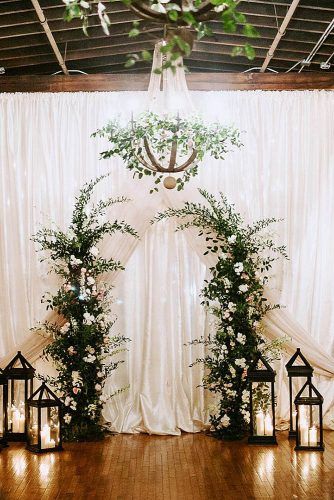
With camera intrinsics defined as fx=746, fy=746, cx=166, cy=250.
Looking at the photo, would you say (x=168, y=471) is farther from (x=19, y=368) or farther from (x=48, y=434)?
(x=19, y=368)

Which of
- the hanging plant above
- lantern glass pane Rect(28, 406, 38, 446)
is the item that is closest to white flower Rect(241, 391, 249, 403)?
lantern glass pane Rect(28, 406, 38, 446)

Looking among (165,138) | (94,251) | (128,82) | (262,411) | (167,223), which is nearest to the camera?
(165,138)

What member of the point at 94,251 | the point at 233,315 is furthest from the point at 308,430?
the point at 94,251

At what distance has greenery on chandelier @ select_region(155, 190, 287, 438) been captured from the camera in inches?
272

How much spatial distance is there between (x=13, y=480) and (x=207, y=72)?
15.6 ft

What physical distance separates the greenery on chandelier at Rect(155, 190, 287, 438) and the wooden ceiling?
1.63 metres

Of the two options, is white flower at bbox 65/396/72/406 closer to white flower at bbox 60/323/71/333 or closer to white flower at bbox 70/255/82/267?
white flower at bbox 60/323/71/333

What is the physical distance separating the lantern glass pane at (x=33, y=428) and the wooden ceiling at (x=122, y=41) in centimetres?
346

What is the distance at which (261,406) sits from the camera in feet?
22.5

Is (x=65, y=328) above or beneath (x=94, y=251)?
beneath

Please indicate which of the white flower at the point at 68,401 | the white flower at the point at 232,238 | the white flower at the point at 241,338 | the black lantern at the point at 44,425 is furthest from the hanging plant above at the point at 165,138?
the white flower at the point at 68,401

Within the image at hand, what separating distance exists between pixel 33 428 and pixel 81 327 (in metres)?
1.03

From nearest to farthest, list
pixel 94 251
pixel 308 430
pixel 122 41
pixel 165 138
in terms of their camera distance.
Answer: pixel 165 138 < pixel 308 430 < pixel 94 251 < pixel 122 41

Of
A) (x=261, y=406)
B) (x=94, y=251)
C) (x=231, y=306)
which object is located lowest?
(x=261, y=406)
